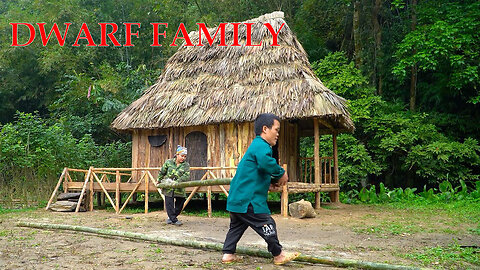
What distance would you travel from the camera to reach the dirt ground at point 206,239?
4652 mm

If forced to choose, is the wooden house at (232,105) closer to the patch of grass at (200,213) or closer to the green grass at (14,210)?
the patch of grass at (200,213)

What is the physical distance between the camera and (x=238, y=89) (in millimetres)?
11438

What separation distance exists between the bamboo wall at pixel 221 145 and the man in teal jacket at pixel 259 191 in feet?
21.1

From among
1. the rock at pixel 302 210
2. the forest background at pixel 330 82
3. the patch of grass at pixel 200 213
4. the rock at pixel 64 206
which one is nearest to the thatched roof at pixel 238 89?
the rock at pixel 302 210

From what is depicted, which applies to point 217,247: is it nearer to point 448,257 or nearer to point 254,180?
point 254,180

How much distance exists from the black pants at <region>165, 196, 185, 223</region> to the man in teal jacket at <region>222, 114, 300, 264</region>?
3.63m

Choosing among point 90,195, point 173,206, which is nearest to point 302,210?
point 173,206

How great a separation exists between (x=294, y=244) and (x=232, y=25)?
839 centimetres

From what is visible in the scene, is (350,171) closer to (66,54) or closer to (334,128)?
(334,128)

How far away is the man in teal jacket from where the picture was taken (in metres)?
4.42

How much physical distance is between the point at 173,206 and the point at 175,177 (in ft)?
2.32

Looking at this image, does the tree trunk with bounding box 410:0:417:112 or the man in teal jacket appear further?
the tree trunk with bounding box 410:0:417:112

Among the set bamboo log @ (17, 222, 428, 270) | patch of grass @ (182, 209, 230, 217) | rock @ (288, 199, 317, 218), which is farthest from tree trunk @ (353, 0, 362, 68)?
bamboo log @ (17, 222, 428, 270)

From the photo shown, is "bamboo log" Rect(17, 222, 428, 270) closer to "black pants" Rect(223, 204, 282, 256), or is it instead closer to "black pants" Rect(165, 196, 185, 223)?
"black pants" Rect(223, 204, 282, 256)
